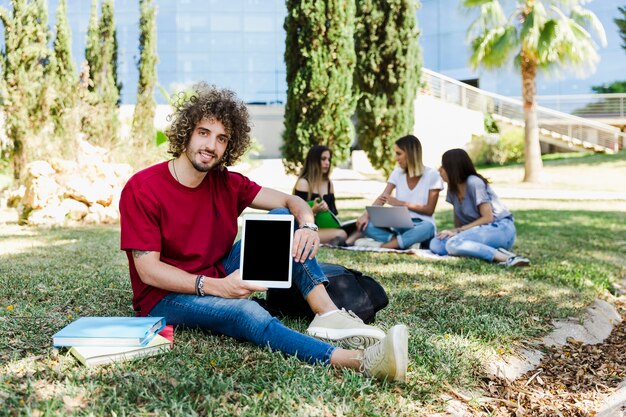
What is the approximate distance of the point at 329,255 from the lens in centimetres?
691

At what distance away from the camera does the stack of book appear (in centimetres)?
297

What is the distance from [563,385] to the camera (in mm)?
3430

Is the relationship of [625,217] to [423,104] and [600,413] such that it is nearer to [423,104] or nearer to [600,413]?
[600,413]

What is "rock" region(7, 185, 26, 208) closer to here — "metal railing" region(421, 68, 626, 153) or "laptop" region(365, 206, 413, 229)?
"laptop" region(365, 206, 413, 229)

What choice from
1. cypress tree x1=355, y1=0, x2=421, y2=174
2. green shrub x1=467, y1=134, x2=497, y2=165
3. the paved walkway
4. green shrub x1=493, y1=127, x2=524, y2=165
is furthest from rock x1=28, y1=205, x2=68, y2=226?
green shrub x1=493, y1=127, x2=524, y2=165

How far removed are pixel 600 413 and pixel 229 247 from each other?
204cm

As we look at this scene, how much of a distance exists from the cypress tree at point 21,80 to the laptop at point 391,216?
854cm

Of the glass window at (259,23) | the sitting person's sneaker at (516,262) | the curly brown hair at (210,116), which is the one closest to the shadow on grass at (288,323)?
the sitting person's sneaker at (516,262)

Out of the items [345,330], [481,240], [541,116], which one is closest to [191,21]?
[541,116]

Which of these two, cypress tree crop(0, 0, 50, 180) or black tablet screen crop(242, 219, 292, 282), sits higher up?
cypress tree crop(0, 0, 50, 180)

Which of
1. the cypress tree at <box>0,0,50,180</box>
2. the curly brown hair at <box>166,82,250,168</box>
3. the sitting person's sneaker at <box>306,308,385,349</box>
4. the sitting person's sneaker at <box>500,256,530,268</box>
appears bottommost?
the sitting person's sneaker at <box>500,256,530,268</box>

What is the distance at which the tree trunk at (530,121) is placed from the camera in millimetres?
20156

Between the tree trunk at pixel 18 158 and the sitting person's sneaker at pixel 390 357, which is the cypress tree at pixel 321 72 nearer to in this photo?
the tree trunk at pixel 18 158

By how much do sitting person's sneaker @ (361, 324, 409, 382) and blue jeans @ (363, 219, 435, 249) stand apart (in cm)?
452
